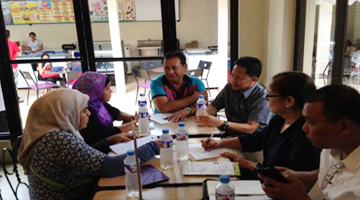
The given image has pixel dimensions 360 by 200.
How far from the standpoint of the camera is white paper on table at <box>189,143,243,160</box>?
70.5 inches

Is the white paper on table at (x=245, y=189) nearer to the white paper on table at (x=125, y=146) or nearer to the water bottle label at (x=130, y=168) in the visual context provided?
the water bottle label at (x=130, y=168)

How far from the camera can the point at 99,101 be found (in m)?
2.36

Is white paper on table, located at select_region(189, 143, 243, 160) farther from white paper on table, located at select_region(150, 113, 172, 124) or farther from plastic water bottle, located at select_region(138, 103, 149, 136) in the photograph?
white paper on table, located at select_region(150, 113, 172, 124)

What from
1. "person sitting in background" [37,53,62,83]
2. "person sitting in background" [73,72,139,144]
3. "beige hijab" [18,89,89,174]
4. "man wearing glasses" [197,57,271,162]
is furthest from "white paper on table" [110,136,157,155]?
"person sitting in background" [37,53,62,83]

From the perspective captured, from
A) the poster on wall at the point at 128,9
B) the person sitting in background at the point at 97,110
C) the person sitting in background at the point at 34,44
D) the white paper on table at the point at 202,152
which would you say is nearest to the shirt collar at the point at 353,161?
the white paper on table at the point at 202,152

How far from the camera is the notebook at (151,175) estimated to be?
151 cm

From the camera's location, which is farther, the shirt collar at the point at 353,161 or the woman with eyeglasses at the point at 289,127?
the woman with eyeglasses at the point at 289,127

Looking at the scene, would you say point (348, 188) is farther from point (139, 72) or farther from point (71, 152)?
point (139, 72)

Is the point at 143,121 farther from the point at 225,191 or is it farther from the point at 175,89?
the point at 225,191

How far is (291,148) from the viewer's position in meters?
1.49

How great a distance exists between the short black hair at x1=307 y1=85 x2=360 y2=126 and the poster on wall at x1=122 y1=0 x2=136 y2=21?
3983 millimetres

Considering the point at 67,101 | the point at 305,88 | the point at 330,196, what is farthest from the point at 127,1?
the point at 330,196

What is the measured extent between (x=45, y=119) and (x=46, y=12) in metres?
3.76

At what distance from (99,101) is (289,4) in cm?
210
